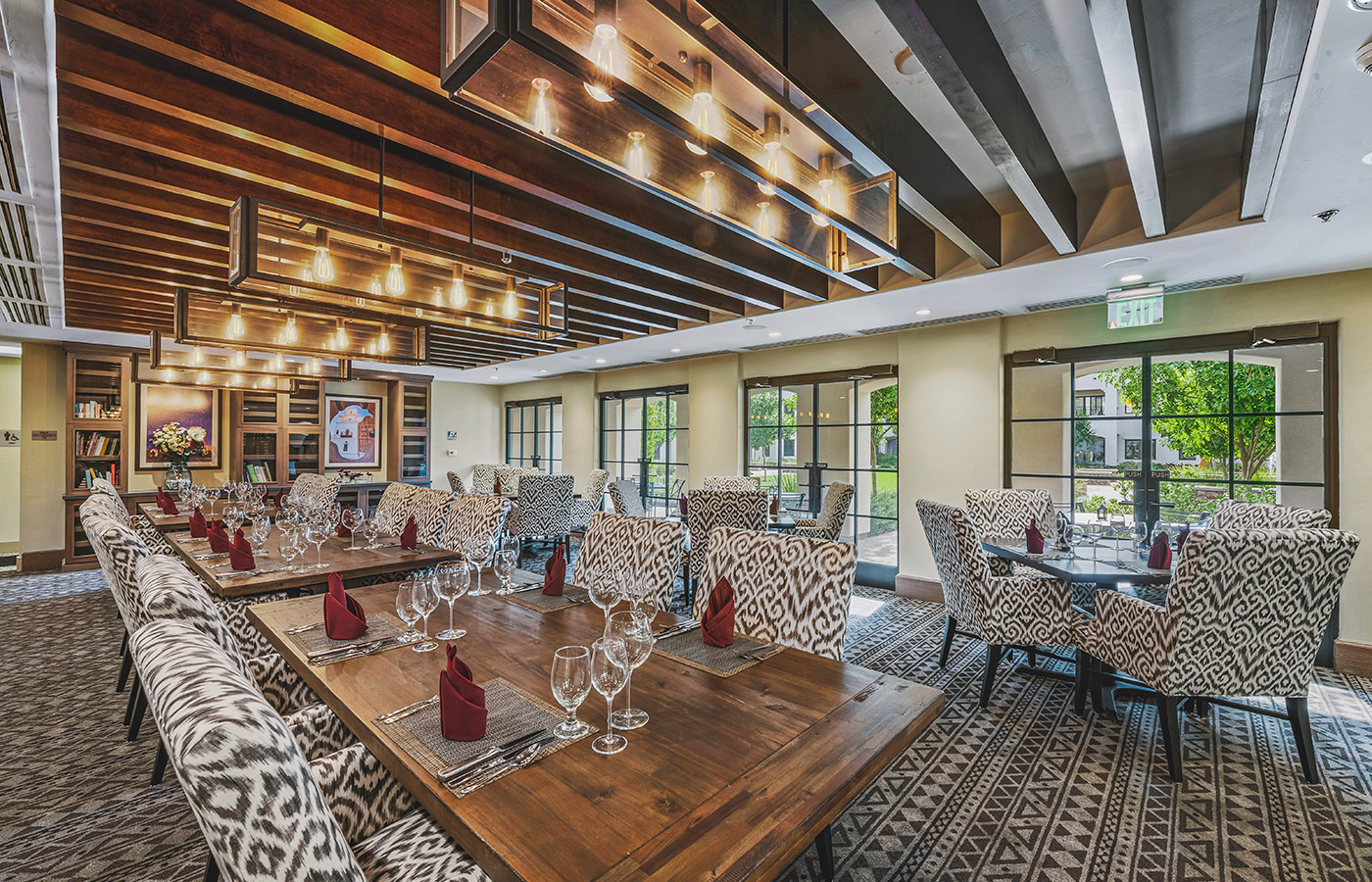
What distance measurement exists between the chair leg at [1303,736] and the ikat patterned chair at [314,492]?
21.5 feet

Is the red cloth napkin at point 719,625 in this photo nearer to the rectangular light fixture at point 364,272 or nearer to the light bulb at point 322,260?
the rectangular light fixture at point 364,272

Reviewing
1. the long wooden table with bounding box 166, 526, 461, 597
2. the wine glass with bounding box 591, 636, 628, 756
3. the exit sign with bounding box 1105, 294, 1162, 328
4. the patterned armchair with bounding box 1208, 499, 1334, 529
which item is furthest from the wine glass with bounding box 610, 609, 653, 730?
the exit sign with bounding box 1105, 294, 1162, 328

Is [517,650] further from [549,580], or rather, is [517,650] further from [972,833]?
[972,833]

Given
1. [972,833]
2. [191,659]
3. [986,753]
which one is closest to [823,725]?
[191,659]

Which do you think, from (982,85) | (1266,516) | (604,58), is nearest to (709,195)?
(604,58)

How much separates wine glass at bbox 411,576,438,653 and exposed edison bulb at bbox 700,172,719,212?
136 centimetres

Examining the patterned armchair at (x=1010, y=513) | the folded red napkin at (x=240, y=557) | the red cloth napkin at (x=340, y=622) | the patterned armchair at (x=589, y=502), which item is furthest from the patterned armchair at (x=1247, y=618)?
the patterned armchair at (x=589, y=502)

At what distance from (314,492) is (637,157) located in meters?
6.09

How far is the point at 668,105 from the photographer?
1.22 m

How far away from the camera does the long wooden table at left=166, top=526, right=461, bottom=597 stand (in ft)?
8.86

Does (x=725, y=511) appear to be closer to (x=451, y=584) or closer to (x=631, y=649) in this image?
(x=451, y=584)

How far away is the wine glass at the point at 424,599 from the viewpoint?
1.79 meters

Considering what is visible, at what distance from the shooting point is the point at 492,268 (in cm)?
245

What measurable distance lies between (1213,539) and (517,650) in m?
2.58
